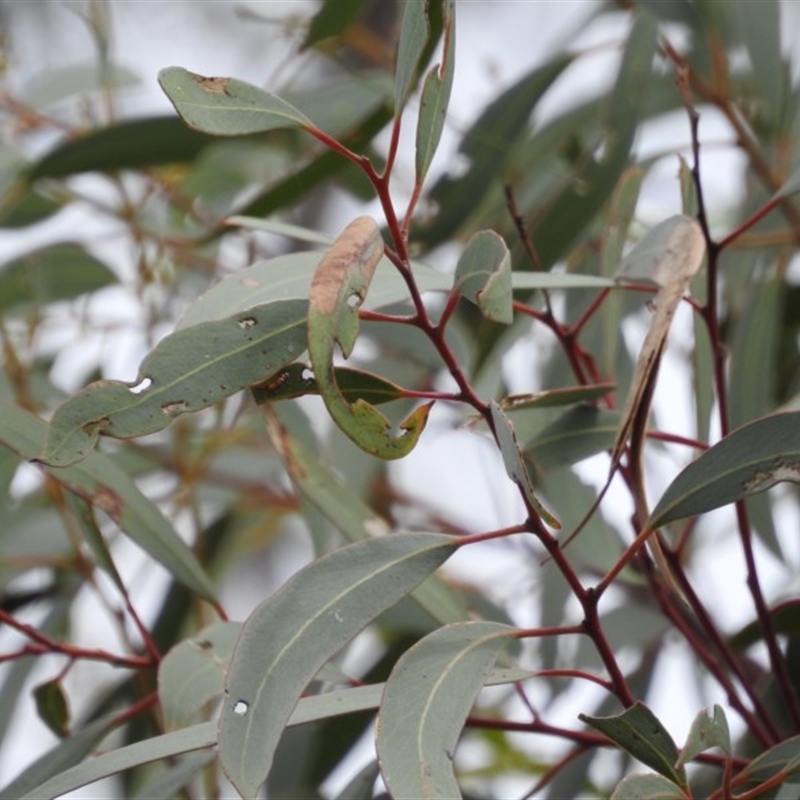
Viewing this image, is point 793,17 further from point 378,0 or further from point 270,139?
point 270,139

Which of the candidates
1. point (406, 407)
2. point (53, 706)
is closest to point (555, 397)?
point (53, 706)

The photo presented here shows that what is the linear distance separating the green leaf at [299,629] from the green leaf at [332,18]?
1.72 feet

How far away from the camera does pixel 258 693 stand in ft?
1.86

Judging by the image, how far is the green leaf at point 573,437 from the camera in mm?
721

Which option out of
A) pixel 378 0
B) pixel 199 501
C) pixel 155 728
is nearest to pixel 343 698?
pixel 155 728

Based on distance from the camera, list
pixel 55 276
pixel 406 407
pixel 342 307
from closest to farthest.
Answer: pixel 342 307 → pixel 406 407 → pixel 55 276

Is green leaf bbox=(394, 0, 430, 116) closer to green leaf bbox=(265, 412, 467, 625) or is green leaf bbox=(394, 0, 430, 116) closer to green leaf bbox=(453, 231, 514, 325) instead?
green leaf bbox=(453, 231, 514, 325)

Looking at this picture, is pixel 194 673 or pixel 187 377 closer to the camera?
pixel 187 377

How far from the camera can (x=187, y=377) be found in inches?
22.5

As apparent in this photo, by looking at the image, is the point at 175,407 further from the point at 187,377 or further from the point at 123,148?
the point at 123,148

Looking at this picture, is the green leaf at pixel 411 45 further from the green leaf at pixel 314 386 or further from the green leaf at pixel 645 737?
the green leaf at pixel 645 737

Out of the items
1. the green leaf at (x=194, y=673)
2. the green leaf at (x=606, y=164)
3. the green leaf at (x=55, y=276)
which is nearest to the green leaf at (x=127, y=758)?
the green leaf at (x=194, y=673)

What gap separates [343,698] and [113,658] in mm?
200

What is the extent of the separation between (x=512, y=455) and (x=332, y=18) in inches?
22.5
